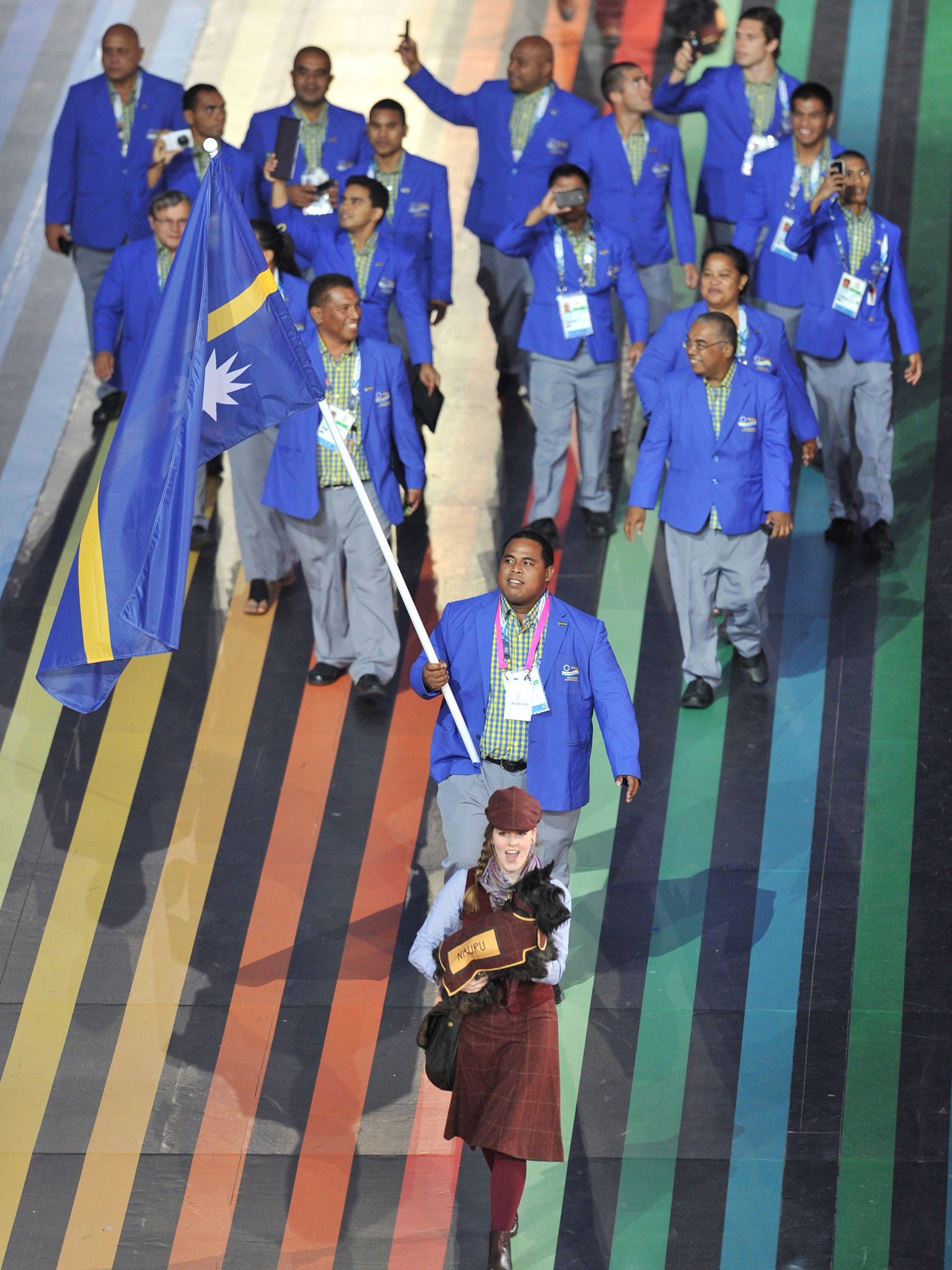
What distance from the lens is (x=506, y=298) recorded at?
34.3ft

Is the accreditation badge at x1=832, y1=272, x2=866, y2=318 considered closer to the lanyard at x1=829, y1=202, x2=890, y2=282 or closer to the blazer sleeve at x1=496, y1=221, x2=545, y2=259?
the lanyard at x1=829, y1=202, x2=890, y2=282

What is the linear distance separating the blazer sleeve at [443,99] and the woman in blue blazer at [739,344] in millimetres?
2588

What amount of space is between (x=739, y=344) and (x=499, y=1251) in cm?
432

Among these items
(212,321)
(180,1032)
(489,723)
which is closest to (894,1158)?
(489,723)

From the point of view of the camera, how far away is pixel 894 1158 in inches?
253

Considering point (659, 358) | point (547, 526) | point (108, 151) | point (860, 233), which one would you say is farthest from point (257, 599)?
point (860, 233)

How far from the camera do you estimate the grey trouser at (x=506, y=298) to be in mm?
10383

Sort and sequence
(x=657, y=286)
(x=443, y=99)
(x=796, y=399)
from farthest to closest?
1. (x=443, y=99)
2. (x=657, y=286)
3. (x=796, y=399)

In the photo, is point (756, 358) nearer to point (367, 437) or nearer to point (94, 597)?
point (367, 437)

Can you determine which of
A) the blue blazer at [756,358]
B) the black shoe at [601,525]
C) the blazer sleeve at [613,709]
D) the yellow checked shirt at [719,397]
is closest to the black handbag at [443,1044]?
the blazer sleeve at [613,709]

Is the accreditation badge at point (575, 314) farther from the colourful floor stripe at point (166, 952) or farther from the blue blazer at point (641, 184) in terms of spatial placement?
the colourful floor stripe at point (166, 952)

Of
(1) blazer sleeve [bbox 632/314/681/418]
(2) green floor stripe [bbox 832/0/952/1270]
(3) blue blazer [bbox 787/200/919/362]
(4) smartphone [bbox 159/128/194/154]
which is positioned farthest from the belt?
(4) smartphone [bbox 159/128/194/154]

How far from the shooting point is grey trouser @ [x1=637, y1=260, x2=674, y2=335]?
10.1 meters

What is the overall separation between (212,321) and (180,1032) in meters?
2.73
